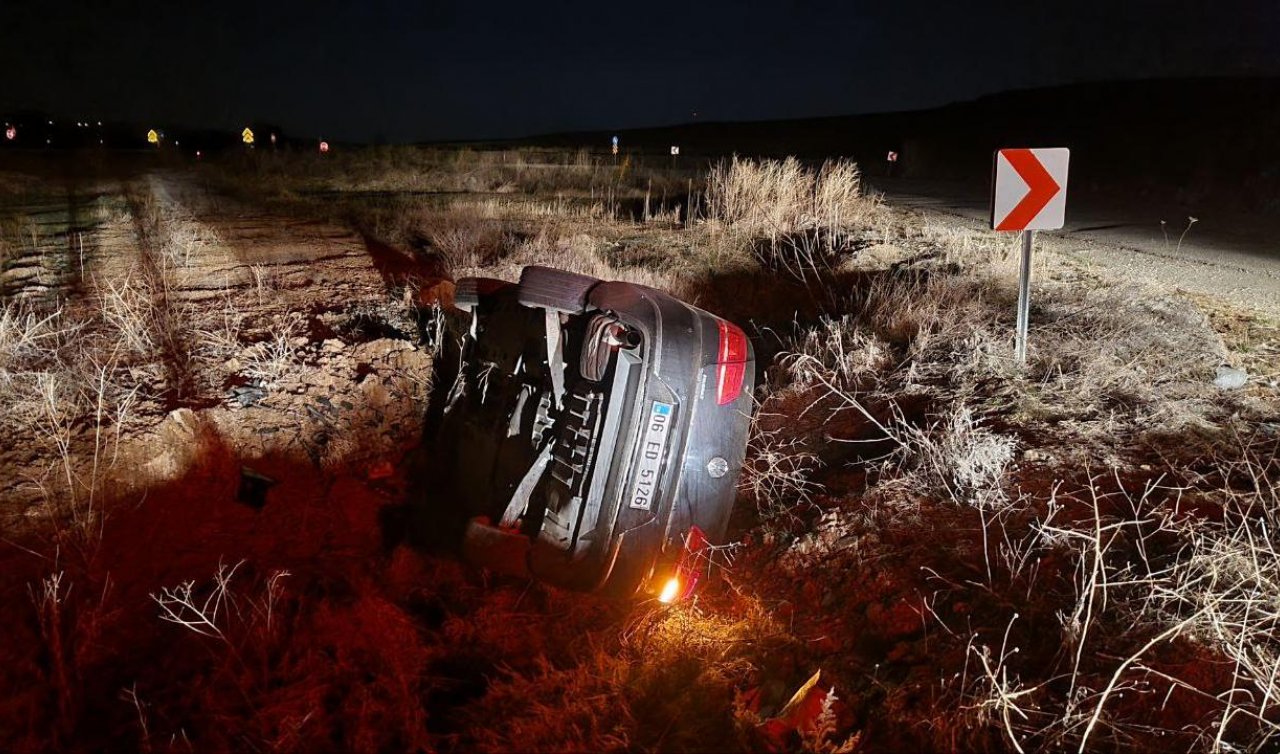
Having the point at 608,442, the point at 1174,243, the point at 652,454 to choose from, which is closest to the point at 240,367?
the point at 608,442

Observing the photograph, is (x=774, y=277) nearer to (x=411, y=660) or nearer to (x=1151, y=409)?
(x=1151, y=409)

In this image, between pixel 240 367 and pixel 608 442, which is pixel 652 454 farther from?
pixel 240 367

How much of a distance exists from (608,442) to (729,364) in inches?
29.3

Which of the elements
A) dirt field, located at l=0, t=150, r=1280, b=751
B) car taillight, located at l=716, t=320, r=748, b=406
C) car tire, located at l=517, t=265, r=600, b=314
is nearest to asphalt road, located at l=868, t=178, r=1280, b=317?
dirt field, located at l=0, t=150, r=1280, b=751

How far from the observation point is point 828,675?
272 centimetres

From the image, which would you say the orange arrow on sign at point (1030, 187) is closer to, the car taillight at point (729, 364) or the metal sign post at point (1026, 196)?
the metal sign post at point (1026, 196)

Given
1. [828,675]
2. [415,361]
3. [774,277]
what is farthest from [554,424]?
[774,277]

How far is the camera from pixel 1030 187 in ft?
14.7

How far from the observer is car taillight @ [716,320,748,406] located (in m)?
3.27

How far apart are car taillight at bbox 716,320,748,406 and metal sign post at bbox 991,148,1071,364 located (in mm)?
2180

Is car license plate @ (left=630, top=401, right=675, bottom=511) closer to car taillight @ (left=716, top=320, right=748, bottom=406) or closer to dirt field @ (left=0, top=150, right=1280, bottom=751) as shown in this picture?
car taillight @ (left=716, top=320, right=748, bottom=406)

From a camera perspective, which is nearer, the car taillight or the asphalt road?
the car taillight

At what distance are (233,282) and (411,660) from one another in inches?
200

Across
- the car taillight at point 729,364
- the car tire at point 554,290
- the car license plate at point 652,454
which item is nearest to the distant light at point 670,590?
the car license plate at point 652,454
